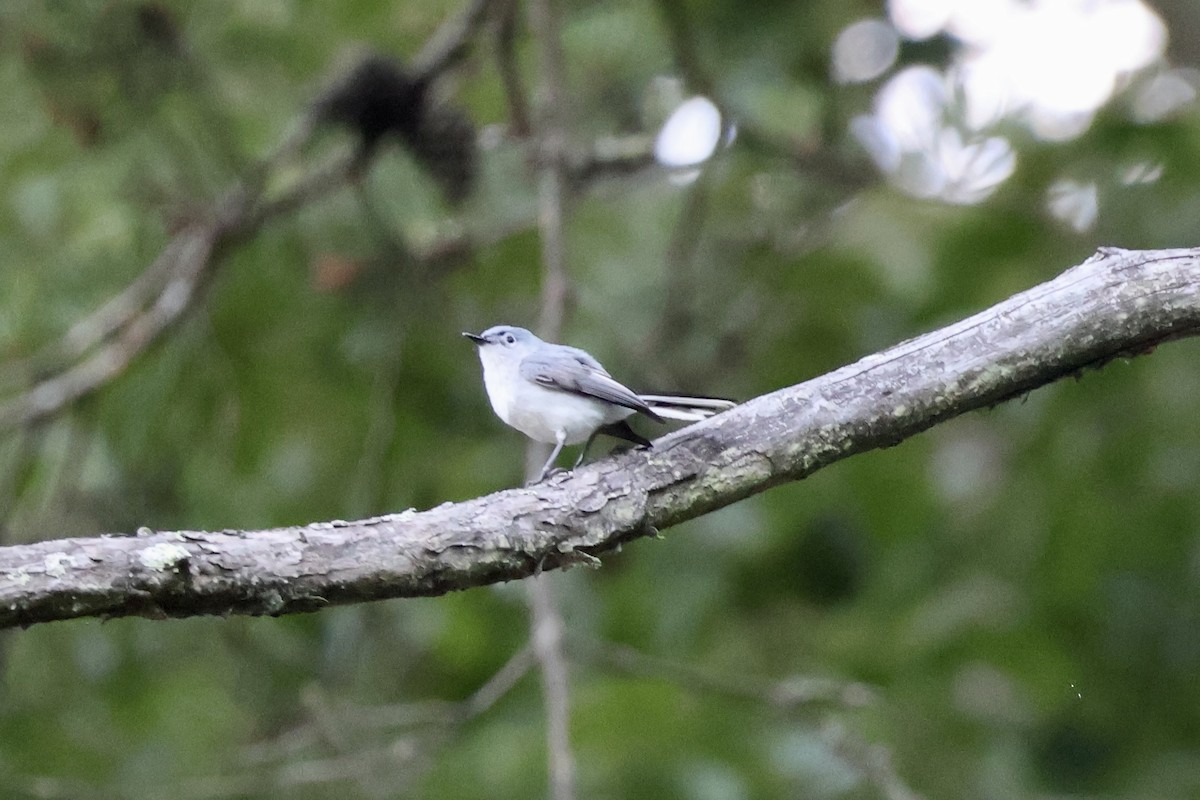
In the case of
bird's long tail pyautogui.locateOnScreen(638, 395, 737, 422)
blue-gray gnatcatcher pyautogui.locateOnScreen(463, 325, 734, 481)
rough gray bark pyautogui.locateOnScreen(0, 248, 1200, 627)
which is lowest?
rough gray bark pyautogui.locateOnScreen(0, 248, 1200, 627)

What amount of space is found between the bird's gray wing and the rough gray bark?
412 mm

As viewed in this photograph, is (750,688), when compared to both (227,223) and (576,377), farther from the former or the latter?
(227,223)

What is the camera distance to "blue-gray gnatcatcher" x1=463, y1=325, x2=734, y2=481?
10.3 feet

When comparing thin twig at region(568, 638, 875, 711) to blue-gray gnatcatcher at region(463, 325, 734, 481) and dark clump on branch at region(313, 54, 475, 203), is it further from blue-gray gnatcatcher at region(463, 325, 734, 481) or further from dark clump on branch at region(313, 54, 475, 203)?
dark clump on branch at region(313, 54, 475, 203)

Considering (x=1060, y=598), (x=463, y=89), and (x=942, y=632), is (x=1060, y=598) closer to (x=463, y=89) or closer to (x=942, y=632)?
(x=942, y=632)

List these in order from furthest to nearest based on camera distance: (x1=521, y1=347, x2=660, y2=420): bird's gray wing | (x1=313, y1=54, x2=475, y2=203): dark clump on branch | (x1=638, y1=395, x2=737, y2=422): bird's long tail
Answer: (x1=313, y1=54, x2=475, y2=203): dark clump on branch → (x1=521, y1=347, x2=660, y2=420): bird's gray wing → (x1=638, y1=395, x2=737, y2=422): bird's long tail

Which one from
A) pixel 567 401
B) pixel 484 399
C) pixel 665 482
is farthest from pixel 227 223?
pixel 665 482

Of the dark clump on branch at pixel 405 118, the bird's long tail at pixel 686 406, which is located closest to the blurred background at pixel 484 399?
the dark clump on branch at pixel 405 118

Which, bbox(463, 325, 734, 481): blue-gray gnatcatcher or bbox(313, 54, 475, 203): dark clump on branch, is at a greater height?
bbox(313, 54, 475, 203): dark clump on branch

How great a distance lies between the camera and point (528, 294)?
585cm

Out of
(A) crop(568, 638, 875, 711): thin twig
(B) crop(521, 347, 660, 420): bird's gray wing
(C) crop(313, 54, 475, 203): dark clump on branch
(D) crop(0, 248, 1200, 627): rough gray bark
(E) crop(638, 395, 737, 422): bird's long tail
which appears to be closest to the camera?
(D) crop(0, 248, 1200, 627): rough gray bark

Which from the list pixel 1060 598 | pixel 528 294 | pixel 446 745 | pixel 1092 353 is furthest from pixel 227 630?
pixel 1092 353

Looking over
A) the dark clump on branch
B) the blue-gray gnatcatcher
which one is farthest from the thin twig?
the dark clump on branch

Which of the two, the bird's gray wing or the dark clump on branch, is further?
the dark clump on branch
